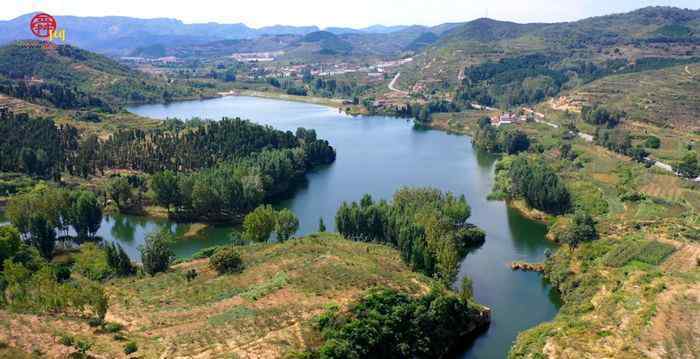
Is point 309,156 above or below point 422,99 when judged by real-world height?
below

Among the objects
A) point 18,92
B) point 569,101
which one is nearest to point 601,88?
point 569,101

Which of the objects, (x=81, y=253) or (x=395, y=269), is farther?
(x=81, y=253)

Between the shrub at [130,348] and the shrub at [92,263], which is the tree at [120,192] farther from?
the shrub at [130,348]

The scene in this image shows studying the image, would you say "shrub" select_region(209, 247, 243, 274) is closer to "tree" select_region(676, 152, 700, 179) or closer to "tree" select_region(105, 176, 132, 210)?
"tree" select_region(105, 176, 132, 210)

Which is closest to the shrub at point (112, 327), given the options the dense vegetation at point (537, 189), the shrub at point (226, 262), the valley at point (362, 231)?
the valley at point (362, 231)

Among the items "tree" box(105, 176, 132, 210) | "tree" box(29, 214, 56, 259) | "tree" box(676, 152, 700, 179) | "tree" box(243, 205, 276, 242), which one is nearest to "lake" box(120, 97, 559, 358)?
"tree" box(105, 176, 132, 210)

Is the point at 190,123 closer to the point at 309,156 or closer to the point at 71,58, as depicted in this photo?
the point at 309,156
